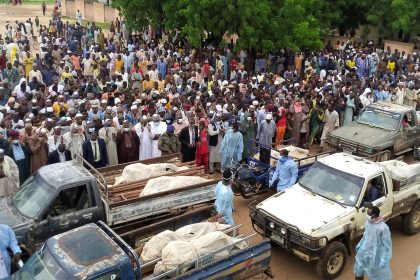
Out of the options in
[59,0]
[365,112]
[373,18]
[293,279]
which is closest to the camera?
[293,279]

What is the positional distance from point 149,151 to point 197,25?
33.6 feet

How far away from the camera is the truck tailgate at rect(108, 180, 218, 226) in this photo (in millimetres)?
8391

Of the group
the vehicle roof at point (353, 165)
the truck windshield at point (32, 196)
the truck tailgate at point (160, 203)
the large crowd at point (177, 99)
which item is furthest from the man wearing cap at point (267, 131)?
the truck windshield at point (32, 196)

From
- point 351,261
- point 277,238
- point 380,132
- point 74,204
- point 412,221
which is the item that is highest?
point 380,132

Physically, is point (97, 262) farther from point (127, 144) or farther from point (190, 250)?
point (127, 144)

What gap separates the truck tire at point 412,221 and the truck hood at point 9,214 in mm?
7251

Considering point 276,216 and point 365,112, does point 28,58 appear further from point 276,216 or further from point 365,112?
point 276,216

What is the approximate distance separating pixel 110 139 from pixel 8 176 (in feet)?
8.68

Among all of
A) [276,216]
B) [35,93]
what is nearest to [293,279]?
[276,216]

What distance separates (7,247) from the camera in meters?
7.23

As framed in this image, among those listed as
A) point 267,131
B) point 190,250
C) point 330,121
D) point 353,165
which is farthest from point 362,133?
point 190,250

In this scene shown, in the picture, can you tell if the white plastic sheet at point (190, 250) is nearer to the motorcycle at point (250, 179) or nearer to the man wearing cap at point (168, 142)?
the motorcycle at point (250, 179)

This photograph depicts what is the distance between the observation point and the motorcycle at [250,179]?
36.9 feet

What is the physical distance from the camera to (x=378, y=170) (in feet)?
30.8
